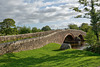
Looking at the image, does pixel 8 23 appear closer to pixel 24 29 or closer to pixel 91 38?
pixel 24 29

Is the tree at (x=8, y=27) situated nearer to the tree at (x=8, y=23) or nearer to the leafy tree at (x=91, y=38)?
the tree at (x=8, y=23)

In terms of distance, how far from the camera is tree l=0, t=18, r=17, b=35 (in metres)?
36.8

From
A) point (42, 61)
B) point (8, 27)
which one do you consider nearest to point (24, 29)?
point (8, 27)

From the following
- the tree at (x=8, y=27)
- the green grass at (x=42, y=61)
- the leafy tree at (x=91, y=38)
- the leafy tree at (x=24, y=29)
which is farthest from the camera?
the leafy tree at (x=24, y=29)

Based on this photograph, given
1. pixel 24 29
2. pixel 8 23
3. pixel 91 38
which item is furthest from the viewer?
pixel 24 29

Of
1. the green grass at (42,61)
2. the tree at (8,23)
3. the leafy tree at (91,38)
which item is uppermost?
the tree at (8,23)

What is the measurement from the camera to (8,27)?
39.2 m

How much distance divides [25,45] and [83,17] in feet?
34.9

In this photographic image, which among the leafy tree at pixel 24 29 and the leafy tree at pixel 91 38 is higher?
the leafy tree at pixel 24 29

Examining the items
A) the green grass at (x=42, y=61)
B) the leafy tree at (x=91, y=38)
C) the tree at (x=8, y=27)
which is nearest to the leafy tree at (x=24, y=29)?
the tree at (x=8, y=27)

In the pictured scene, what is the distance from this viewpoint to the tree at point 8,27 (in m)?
36.8

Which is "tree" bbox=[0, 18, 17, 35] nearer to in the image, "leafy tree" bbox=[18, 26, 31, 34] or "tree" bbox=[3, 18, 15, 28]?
"tree" bbox=[3, 18, 15, 28]

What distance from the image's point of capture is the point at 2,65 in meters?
8.00

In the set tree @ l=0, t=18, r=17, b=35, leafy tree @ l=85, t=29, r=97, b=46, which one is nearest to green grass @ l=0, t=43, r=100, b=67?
leafy tree @ l=85, t=29, r=97, b=46
